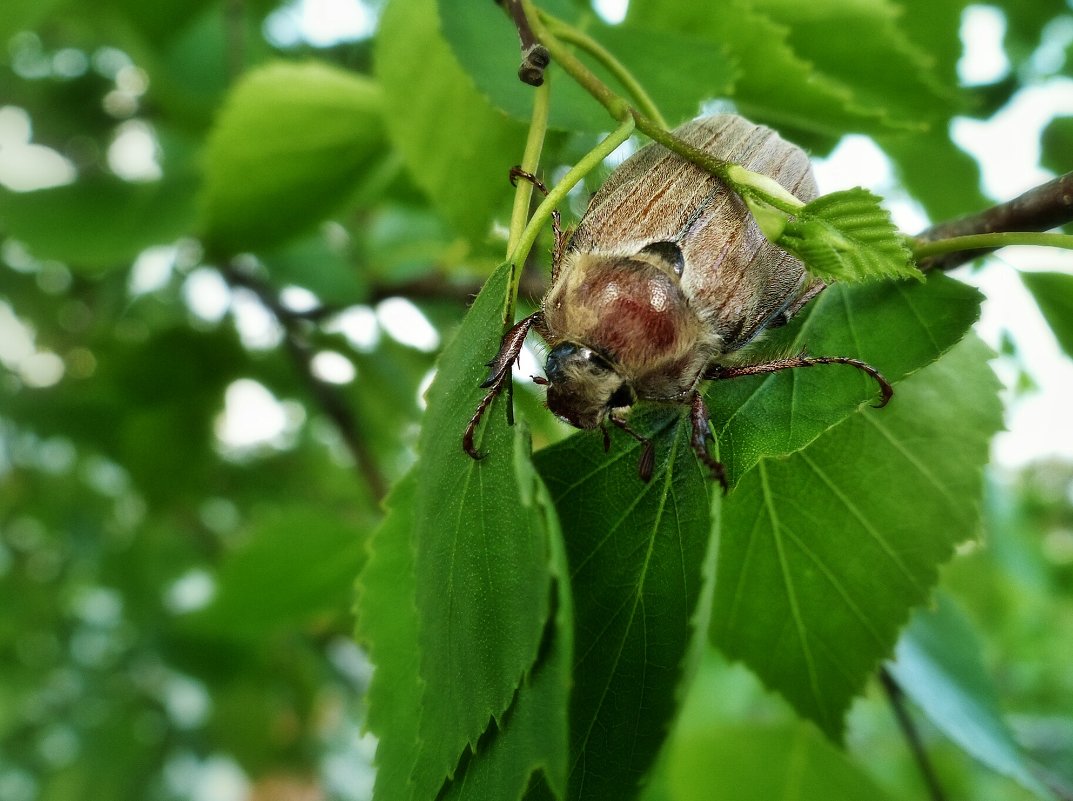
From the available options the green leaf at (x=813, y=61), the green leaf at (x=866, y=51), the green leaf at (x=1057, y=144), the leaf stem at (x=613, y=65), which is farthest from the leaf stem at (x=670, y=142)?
the green leaf at (x=1057, y=144)

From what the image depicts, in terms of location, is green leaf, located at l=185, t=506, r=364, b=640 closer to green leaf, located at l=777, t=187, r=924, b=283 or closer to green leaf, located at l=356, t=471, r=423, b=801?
green leaf, located at l=356, t=471, r=423, b=801

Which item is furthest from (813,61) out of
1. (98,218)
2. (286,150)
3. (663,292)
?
(98,218)

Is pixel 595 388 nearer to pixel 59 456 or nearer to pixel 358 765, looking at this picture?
pixel 59 456

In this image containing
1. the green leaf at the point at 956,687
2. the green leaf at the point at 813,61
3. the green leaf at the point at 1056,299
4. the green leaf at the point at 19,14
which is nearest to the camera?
the green leaf at the point at 1056,299

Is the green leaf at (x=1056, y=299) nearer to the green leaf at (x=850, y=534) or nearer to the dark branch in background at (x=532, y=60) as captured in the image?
the green leaf at (x=850, y=534)

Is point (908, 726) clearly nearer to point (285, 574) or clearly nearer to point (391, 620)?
point (391, 620)

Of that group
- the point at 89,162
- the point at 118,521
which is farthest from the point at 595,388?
the point at 118,521

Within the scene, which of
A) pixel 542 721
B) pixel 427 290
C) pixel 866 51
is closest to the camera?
pixel 542 721
